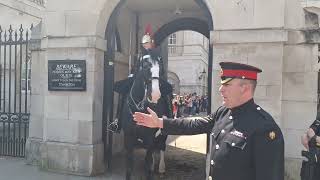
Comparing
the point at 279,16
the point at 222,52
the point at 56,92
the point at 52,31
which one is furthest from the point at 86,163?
the point at 279,16

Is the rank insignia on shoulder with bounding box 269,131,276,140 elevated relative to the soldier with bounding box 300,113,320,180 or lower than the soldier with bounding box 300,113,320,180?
elevated

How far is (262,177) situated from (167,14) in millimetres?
9251

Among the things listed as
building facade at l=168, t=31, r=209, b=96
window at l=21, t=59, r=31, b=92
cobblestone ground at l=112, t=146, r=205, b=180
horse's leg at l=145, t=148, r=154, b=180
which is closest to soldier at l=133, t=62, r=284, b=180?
horse's leg at l=145, t=148, r=154, b=180

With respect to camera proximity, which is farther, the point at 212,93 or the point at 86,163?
the point at 86,163

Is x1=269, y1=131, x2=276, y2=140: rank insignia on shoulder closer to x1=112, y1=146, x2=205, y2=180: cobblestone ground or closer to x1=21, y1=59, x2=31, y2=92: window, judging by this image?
x1=112, y1=146, x2=205, y2=180: cobblestone ground

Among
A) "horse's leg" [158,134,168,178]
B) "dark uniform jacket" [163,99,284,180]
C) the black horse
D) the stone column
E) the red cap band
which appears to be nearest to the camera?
"dark uniform jacket" [163,99,284,180]

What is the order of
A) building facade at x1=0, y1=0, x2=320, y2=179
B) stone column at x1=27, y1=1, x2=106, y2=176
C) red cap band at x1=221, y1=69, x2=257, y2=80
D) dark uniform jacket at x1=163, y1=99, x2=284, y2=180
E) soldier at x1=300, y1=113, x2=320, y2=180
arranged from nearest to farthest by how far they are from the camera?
dark uniform jacket at x1=163, y1=99, x2=284, y2=180 < red cap band at x1=221, y1=69, x2=257, y2=80 < soldier at x1=300, y1=113, x2=320, y2=180 < building facade at x1=0, y1=0, x2=320, y2=179 < stone column at x1=27, y1=1, x2=106, y2=176

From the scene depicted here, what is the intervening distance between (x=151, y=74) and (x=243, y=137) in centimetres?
358

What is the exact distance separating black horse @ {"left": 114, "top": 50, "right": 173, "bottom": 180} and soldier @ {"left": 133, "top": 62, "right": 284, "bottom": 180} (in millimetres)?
3159

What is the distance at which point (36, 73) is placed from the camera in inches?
340

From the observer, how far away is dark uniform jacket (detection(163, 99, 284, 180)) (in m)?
2.68

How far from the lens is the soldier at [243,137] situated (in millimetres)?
2691

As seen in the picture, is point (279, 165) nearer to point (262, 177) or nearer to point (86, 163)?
point (262, 177)

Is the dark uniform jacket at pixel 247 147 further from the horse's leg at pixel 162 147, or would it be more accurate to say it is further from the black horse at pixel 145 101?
the horse's leg at pixel 162 147
